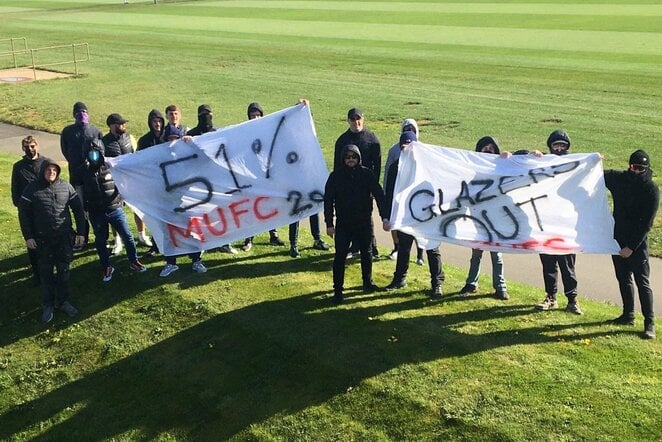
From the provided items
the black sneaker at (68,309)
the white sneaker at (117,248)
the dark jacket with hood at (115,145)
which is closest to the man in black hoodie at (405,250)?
the dark jacket with hood at (115,145)

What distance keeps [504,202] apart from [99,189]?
18.3 feet

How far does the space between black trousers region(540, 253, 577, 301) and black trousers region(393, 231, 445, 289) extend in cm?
137

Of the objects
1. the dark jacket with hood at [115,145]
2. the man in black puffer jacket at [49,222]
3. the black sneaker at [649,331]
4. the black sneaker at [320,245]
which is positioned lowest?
the black sneaker at [649,331]

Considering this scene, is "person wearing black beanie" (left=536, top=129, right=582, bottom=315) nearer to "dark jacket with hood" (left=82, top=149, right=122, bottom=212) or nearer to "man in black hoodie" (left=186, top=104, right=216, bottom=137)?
"man in black hoodie" (left=186, top=104, right=216, bottom=137)

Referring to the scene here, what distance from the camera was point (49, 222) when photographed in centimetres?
920

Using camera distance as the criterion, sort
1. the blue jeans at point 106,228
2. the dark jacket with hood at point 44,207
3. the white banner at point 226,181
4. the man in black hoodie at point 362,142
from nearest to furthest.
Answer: the dark jacket with hood at point 44,207, the man in black hoodie at point 362,142, the white banner at point 226,181, the blue jeans at point 106,228

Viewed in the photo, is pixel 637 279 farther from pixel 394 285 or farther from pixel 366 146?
pixel 366 146

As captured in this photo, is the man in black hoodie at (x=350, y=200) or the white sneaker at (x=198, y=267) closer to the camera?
the man in black hoodie at (x=350, y=200)

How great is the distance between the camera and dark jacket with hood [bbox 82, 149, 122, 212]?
32.6 feet

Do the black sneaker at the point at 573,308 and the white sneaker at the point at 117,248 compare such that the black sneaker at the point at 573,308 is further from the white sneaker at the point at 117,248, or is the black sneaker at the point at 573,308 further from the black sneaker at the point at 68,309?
the white sneaker at the point at 117,248

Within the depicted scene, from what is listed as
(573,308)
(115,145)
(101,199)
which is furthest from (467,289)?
(115,145)

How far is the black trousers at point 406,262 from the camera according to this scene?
954 centimetres

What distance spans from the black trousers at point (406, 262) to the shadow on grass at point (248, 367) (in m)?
0.53

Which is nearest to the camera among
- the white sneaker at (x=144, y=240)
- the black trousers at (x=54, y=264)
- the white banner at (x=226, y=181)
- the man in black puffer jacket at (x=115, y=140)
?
the black trousers at (x=54, y=264)
